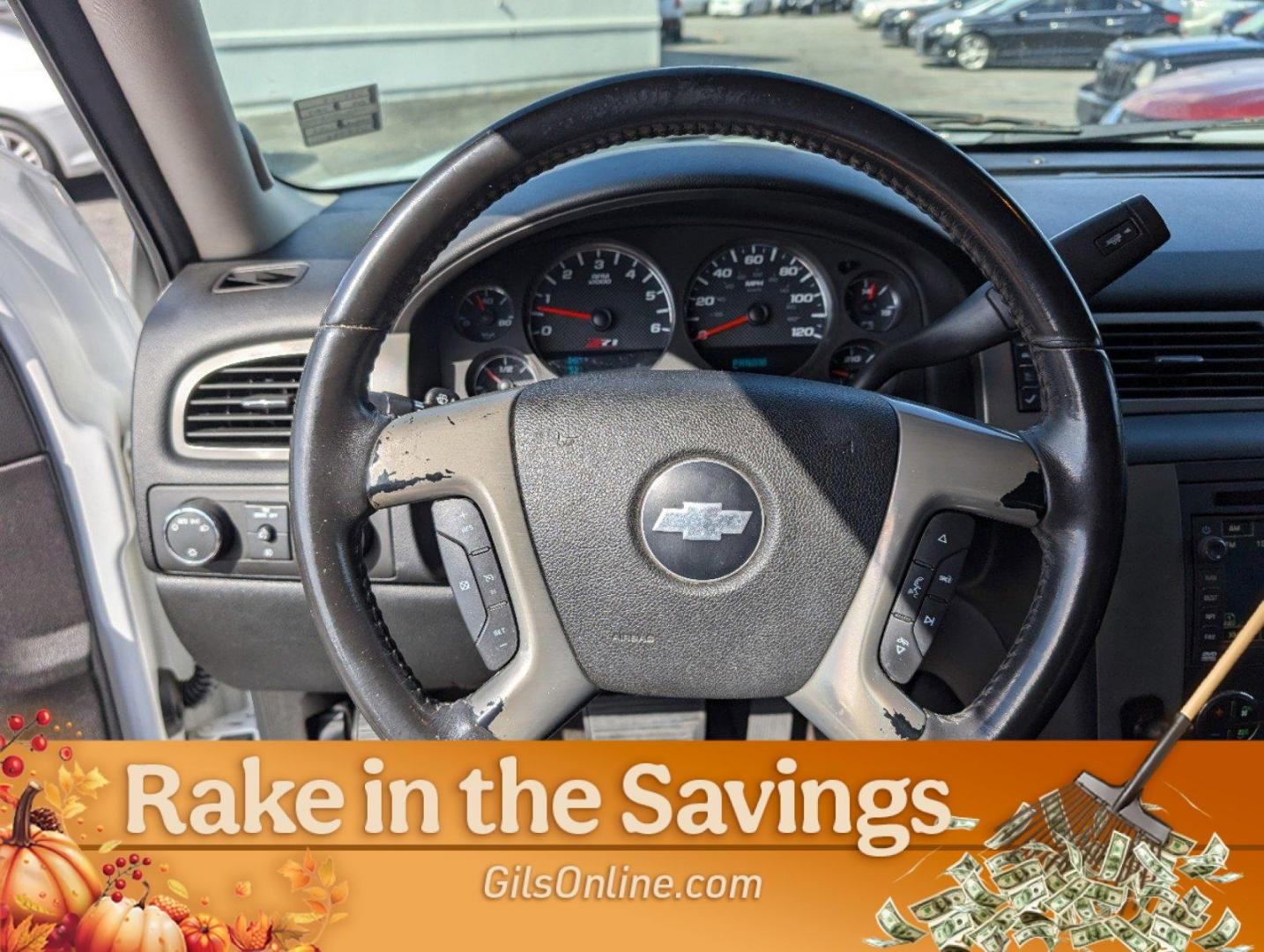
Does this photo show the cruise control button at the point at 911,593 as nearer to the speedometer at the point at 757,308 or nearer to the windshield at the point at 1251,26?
the speedometer at the point at 757,308

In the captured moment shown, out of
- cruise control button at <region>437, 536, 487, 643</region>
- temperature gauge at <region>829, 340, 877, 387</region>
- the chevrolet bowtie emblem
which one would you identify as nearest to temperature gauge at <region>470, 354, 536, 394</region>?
temperature gauge at <region>829, 340, 877, 387</region>

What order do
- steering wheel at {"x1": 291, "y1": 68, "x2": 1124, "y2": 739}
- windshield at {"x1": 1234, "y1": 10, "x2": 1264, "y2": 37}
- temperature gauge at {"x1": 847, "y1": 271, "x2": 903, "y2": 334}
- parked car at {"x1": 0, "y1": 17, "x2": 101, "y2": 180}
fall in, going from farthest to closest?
parked car at {"x1": 0, "y1": 17, "x2": 101, "y2": 180}
windshield at {"x1": 1234, "y1": 10, "x2": 1264, "y2": 37}
temperature gauge at {"x1": 847, "y1": 271, "x2": 903, "y2": 334}
steering wheel at {"x1": 291, "y1": 68, "x2": 1124, "y2": 739}

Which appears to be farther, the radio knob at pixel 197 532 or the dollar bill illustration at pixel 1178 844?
the radio knob at pixel 197 532

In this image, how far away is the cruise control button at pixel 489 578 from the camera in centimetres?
137

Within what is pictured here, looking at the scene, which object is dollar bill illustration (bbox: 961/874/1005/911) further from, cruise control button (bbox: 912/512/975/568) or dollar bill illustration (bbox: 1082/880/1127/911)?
cruise control button (bbox: 912/512/975/568)

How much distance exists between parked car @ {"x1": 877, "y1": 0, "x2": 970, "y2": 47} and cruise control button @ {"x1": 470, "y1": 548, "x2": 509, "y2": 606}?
134cm

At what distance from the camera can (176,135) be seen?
1932 mm

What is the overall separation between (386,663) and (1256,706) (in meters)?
1.30

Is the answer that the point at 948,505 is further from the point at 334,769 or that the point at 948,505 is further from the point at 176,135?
the point at 176,135

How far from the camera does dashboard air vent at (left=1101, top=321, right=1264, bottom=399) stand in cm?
194

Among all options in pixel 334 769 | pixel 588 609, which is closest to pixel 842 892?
pixel 588 609

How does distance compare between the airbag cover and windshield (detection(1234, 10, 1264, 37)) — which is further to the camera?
windshield (detection(1234, 10, 1264, 37))

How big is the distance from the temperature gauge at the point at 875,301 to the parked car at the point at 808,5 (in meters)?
0.62

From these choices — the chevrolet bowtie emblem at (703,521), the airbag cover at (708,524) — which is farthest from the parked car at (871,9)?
the chevrolet bowtie emblem at (703,521)
